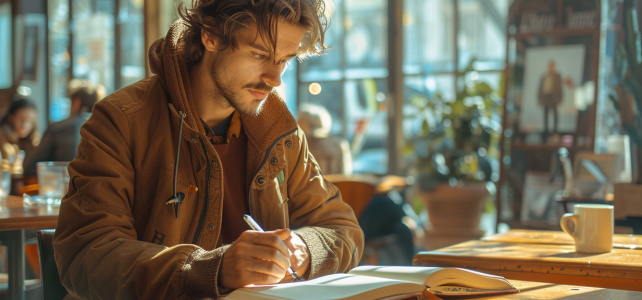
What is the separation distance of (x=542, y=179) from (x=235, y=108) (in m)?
2.81

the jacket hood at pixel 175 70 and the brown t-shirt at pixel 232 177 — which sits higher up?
the jacket hood at pixel 175 70

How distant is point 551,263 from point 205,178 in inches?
29.7

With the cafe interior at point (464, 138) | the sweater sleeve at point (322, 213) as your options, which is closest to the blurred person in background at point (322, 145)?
the cafe interior at point (464, 138)

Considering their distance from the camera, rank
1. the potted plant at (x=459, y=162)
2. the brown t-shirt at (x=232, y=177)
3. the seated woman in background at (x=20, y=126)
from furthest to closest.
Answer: the seated woman in background at (x=20, y=126)
the potted plant at (x=459, y=162)
the brown t-shirt at (x=232, y=177)

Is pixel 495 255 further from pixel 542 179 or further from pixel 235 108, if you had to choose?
pixel 542 179

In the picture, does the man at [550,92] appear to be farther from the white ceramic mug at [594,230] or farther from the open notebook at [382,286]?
the open notebook at [382,286]

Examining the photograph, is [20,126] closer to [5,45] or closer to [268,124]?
[5,45]

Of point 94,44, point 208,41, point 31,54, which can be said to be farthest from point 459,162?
point 31,54

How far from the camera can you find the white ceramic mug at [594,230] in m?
1.37

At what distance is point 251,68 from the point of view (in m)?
1.47

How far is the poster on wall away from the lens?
371 cm

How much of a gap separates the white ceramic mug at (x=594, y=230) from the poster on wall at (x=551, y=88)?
8.21 feet

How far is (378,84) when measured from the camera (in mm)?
5301

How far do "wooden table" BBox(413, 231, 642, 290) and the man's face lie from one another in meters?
0.54
